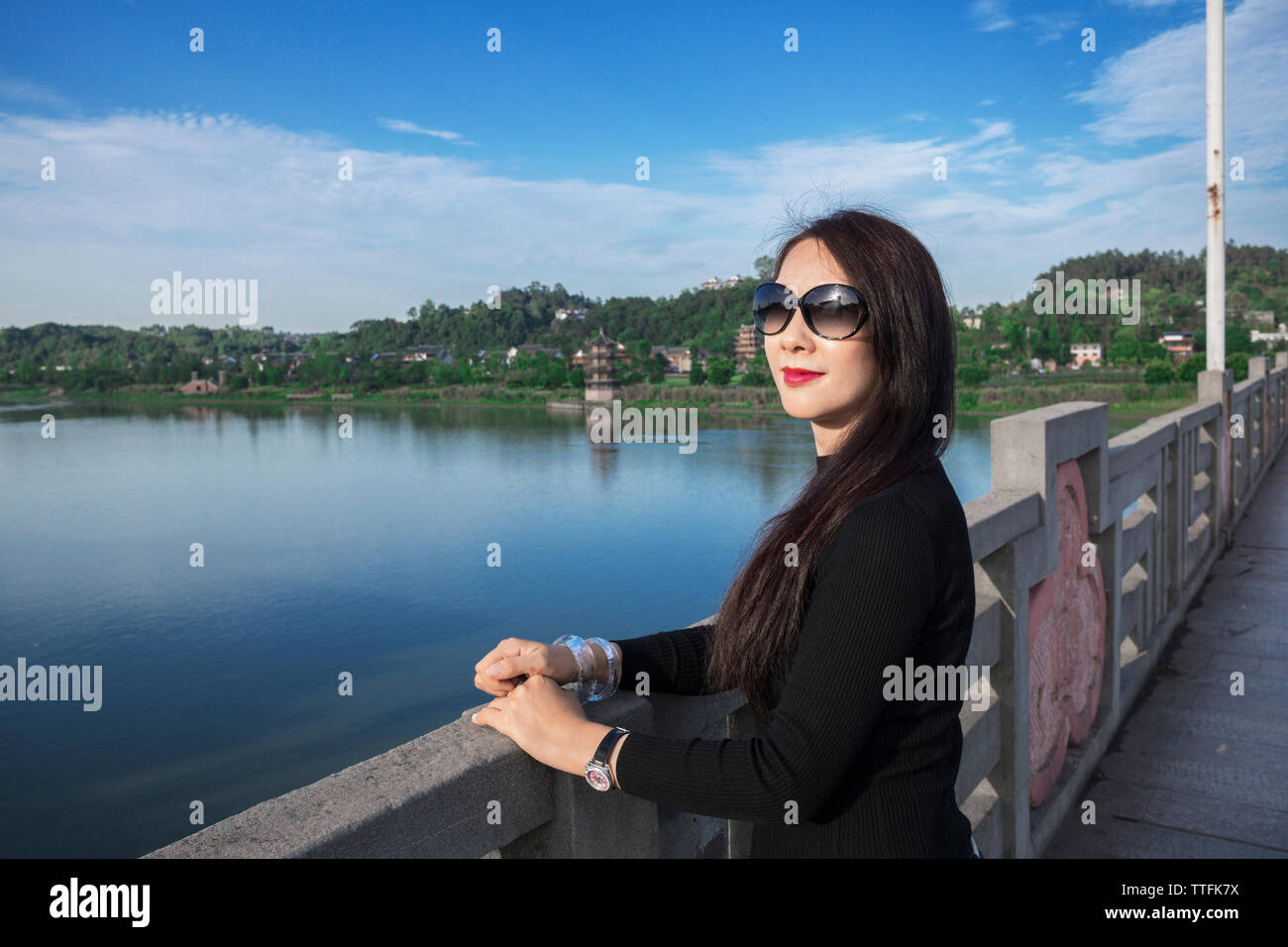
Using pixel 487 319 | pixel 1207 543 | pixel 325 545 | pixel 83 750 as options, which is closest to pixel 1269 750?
pixel 1207 543

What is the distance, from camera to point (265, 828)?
815 mm

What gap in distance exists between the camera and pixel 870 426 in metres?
1.11

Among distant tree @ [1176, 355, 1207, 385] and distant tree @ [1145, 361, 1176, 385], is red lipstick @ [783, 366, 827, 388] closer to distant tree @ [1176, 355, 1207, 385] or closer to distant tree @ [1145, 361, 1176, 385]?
distant tree @ [1176, 355, 1207, 385]

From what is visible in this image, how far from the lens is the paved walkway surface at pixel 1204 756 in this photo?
273 centimetres

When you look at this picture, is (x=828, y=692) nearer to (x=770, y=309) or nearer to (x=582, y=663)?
(x=582, y=663)

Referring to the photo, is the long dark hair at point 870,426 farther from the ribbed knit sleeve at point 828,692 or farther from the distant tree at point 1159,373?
the distant tree at point 1159,373

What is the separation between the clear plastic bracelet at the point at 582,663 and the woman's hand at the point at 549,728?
6.6 inches

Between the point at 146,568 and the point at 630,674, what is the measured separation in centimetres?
3070

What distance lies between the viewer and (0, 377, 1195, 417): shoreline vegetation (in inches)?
1280

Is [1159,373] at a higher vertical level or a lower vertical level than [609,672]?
higher

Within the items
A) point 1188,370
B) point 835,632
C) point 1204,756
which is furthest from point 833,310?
point 1188,370

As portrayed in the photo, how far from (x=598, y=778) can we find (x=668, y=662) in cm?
29

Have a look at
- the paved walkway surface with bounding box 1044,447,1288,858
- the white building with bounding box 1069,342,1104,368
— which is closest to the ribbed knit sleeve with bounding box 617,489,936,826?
the paved walkway surface with bounding box 1044,447,1288,858
